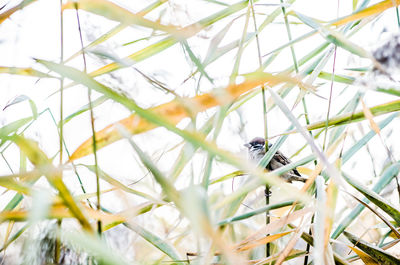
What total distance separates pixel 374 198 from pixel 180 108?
383mm

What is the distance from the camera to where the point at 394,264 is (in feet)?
2.50

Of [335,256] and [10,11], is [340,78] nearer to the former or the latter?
[335,256]

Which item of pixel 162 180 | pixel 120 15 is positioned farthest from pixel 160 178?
pixel 120 15

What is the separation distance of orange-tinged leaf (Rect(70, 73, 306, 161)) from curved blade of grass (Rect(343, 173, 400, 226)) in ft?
0.85

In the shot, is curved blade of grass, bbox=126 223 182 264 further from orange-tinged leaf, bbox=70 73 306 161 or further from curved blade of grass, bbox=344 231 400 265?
curved blade of grass, bbox=344 231 400 265

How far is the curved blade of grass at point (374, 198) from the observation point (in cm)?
76

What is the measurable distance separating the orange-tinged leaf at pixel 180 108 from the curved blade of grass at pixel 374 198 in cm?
26

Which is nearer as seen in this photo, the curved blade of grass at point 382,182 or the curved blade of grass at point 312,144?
the curved blade of grass at point 312,144

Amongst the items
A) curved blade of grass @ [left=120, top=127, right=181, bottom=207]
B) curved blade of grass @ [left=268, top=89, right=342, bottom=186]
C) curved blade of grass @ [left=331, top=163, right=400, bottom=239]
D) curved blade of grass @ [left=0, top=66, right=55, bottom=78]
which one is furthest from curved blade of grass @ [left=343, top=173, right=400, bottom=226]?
curved blade of grass @ [left=0, top=66, right=55, bottom=78]

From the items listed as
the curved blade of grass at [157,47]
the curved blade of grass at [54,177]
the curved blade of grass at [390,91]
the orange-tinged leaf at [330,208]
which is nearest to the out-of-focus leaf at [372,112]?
the curved blade of grass at [390,91]

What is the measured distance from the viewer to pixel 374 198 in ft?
2.51

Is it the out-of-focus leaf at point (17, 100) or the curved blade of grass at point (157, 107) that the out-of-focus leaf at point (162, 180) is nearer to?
the curved blade of grass at point (157, 107)

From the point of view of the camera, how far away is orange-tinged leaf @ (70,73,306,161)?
1.93 ft

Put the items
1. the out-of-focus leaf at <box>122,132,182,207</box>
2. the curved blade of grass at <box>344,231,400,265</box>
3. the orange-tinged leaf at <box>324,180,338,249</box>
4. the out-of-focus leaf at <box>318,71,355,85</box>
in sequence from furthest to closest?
the out-of-focus leaf at <box>318,71,355,85</box>
the curved blade of grass at <box>344,231,400,265</box>
the orange-tinged leaf at <box>324,180,338,249</box>
the out-of-focus leaf at <box>122,132,182,207</box>
